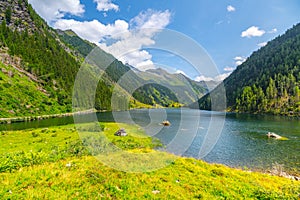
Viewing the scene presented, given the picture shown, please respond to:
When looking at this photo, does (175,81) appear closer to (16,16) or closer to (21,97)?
(21,97)

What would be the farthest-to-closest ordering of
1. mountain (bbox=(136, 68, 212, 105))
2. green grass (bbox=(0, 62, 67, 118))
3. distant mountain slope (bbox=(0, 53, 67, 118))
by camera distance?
distant mountain slope (bbox=(0, 53, 67, 118))
green grass (bbox=(0, 62, 67, 118))
mountain (bbox=(136, 68, 212, 105))

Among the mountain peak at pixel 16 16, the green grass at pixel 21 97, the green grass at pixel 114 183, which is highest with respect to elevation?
the mountain peak at pixel 16 16

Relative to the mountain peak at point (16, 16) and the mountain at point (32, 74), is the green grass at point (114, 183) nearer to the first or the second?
the mountain at point (32, 74)

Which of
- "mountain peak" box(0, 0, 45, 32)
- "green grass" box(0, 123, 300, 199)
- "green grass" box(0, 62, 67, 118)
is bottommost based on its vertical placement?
"green grass" box(0, 123, 300, 199)

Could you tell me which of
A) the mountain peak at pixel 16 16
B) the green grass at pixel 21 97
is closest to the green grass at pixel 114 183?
the green grass at pixel 21 97

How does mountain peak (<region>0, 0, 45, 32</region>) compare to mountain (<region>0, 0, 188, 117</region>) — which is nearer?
mountain (<region>0, 0, 188, 117</region>)

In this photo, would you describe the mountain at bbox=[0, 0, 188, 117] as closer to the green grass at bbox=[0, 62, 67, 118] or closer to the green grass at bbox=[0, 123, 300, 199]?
the green grass at bbox=[0, 62, 67, 118]

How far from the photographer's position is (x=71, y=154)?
20578 mm

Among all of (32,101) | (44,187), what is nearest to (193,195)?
(44,187)

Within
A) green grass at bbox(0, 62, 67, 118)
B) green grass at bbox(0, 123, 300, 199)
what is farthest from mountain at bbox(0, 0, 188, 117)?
green grass at bbox(0, 123, 300, 199)

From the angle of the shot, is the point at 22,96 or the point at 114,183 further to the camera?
the point at 22,96

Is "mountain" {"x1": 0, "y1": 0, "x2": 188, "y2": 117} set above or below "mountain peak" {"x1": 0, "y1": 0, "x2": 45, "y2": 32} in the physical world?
below

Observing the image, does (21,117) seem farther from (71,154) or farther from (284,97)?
(284,97)

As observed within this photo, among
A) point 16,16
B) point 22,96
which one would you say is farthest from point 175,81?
point 16,16
